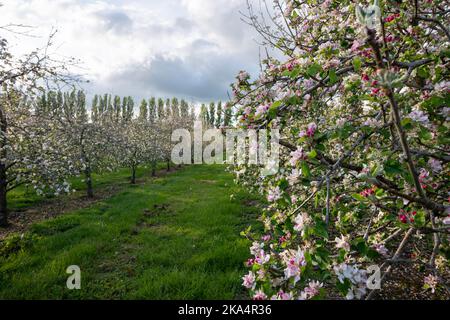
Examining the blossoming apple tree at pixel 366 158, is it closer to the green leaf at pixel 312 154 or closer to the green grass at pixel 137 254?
the green leaf at pixel 312 154

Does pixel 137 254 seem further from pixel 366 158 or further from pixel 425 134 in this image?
pixel 425 134

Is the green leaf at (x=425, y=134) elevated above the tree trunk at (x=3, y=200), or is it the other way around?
the green leaf at (x=425, y=134)

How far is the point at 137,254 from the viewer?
20.4 feet

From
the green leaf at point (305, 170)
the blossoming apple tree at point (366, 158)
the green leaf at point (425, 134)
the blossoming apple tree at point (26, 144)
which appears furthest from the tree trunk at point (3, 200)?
the green leaf at point (425, 134)

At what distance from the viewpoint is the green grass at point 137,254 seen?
462cm

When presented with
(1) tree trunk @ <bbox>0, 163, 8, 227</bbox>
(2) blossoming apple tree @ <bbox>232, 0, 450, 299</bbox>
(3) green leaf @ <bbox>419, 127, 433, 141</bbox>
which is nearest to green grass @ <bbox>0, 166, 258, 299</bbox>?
(1) tree trunk @ <bbox>0, 163, 8, 227</bbox>

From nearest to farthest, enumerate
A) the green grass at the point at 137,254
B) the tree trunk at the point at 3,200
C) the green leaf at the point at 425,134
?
the green leaf at the point at 425,134, the green grass at the point at 137,254, the tree trunk at the point at 3,200

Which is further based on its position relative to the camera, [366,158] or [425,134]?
[366,158]

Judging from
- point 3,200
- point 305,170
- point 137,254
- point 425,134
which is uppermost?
point 425,134

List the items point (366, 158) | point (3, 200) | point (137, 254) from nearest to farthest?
point (366, 158)
point (137, 254)
point (3, 200)

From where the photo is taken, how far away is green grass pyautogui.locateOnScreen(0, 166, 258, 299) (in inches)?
182

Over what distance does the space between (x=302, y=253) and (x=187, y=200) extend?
1013cm

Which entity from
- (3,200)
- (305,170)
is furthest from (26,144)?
(305,170)
